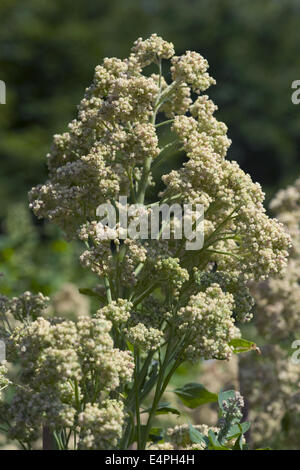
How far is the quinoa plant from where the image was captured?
1080 mm

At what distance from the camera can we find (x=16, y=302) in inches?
52.7

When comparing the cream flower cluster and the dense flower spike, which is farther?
the cream flower cluster

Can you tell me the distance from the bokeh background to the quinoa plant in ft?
33.5

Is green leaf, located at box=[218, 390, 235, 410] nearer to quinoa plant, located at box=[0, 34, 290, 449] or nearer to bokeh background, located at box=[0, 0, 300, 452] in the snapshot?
quinoa plant, located at box=[0, 34, 290, 449]

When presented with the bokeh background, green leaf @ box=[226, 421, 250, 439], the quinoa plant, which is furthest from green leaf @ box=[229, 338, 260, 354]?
the bokeh background

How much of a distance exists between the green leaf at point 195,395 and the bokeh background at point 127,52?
10.1 m

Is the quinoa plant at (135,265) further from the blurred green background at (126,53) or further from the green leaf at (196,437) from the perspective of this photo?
the blurred green background at (126,53)

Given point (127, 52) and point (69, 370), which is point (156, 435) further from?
point (127, 52)

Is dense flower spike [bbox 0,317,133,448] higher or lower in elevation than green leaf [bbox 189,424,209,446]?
higher

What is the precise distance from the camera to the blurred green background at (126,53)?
12.7m

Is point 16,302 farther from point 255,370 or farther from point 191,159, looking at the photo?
point 255,370

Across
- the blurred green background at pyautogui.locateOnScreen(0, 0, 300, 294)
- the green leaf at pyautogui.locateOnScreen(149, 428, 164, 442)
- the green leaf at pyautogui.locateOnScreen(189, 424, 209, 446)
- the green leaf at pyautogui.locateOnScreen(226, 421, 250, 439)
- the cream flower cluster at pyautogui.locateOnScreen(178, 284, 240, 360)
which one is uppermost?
the blurred green background at pyautogui.locateOnScreen(0, 0, 300, 294)
